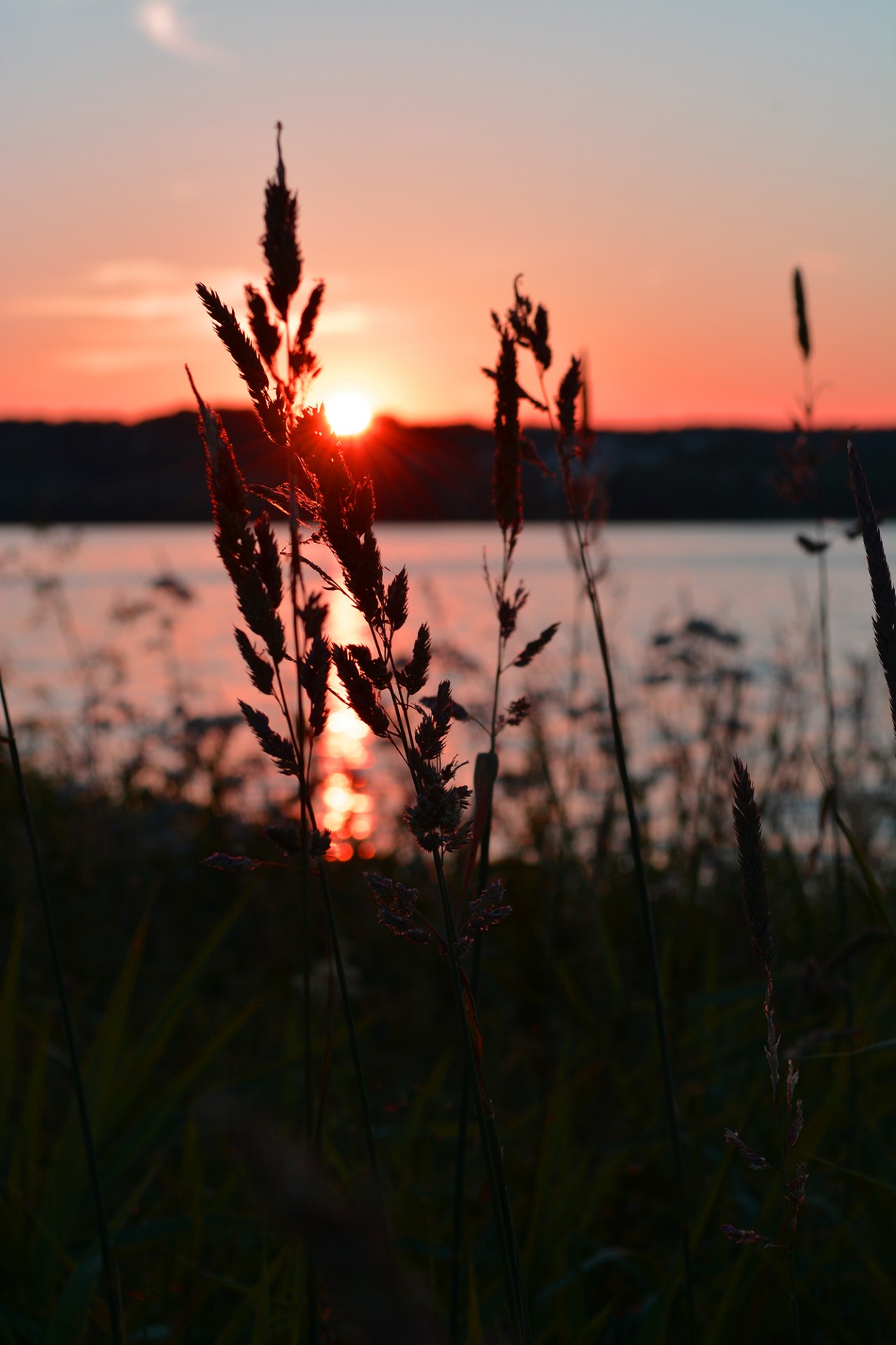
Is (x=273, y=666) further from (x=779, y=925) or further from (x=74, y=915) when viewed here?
(x=74, y=915)

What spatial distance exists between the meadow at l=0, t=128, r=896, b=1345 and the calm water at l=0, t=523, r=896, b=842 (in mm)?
398

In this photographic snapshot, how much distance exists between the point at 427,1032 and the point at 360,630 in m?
18.7

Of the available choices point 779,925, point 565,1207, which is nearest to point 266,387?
point 565,1207

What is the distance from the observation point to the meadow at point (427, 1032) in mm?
879

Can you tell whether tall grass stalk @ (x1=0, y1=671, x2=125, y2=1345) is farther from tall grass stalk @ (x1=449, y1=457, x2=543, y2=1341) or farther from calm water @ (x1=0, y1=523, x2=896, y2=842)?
calm water @ (x1=0, y1=523, x2=896, y2=842)

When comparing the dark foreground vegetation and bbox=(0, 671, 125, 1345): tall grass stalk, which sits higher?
bbox=(0, 671, 125, 1345): tall grass stalk

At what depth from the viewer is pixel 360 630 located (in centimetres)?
2236

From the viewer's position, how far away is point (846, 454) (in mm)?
952

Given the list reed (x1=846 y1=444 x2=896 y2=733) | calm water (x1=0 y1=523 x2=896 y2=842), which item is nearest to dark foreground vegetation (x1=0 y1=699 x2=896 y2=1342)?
reed (x1=846 y1=444 x2=896 y2=733)

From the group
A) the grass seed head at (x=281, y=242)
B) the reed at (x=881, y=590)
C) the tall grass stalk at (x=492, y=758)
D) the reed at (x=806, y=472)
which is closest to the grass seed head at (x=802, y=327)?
the reed at (x=806, y=472)

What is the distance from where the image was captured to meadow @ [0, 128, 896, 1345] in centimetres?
88

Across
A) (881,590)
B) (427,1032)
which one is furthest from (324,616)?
(427,1032)

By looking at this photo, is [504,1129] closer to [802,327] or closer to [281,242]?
[802,327]

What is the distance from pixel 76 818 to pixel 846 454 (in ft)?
17.9
